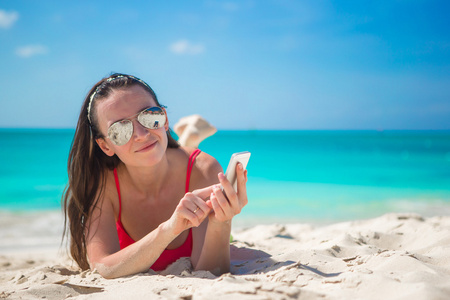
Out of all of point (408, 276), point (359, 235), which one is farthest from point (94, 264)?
point (359, 235)

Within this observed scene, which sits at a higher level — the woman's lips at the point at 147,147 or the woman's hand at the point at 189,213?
the woman's lips at the point at 147,147

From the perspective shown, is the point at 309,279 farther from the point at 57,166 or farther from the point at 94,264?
the point at 57,166

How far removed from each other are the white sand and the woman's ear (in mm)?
826

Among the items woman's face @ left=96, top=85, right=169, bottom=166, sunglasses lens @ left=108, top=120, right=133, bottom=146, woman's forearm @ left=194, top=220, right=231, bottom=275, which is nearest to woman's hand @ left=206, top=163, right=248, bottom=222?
woman's forearm @ left=194, top=220, right=231, bottom=275

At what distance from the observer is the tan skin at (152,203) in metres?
2.11

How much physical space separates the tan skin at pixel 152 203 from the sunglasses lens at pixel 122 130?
0.03 meters

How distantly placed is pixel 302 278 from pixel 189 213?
68 centimetres

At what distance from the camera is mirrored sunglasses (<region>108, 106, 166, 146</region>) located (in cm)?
246

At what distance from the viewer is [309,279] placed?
1910 millimetres

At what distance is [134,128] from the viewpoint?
2473 mm

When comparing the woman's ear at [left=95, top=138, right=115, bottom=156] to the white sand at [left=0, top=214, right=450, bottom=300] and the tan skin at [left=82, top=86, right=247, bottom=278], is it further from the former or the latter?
the white sand at [left=0, top=214, right=450, bottom=300]

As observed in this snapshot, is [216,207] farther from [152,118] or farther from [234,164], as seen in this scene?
[152,118]

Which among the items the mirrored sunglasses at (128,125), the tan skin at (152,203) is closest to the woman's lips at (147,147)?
the tan skin at (152,203)

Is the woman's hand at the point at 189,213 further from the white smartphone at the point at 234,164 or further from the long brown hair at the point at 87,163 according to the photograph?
the long brown hair at the point at 87,163
